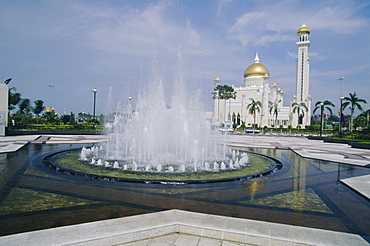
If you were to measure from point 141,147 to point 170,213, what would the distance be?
7.41 m

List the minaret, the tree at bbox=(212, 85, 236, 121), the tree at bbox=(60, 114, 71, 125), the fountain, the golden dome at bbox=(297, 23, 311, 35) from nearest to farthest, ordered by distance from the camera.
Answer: the fountain, the tree at bbox=(60, 114, 71, 125), the tree at bbox=(212, 85, 236, 121), the golden dome at bbox=(297, 23, 311, 35), the minaret

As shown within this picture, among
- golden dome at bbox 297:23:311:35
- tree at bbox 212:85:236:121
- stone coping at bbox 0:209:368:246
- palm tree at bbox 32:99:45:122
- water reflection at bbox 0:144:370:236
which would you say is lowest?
water reflection at bbox 0:144:370:236

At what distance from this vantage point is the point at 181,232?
3.50 meters

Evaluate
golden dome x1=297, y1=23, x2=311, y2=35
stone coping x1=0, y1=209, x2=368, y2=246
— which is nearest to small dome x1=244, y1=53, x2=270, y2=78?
golden dome x1=297, y1=23, x2=311, y2=35

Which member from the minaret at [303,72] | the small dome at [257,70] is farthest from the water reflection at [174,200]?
the minaret at [303,72]

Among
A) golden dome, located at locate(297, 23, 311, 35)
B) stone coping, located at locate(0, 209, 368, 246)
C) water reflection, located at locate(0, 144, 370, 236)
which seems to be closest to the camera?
stone coping, located at locate(0, 209, 368, 246)

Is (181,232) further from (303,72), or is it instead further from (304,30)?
(304,30)

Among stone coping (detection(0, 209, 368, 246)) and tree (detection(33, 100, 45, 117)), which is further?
tree (detection(33, 100, 45, 117))

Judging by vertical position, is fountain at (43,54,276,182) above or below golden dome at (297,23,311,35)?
below

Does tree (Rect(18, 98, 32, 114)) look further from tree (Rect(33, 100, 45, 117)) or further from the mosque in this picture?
the mosque

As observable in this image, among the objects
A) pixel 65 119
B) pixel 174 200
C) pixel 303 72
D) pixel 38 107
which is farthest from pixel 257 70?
pixel 174 200

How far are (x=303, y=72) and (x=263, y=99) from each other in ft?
48.0

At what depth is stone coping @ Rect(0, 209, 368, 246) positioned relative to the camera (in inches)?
120

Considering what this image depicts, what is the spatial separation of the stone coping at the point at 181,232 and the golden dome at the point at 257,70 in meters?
56.6
